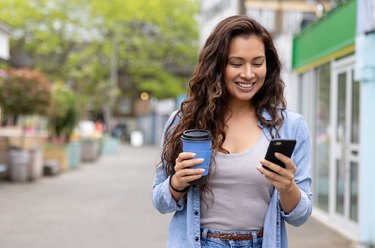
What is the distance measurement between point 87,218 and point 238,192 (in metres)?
6.95

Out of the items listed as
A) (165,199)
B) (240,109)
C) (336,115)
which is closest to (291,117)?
(240,109)

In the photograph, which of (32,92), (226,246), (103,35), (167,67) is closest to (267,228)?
(226,246)

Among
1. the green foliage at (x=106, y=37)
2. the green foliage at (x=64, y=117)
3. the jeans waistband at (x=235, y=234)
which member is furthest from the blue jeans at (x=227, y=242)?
the green foliage at (x=106, y=37)

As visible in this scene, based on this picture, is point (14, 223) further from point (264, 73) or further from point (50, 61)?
point (50, 61)

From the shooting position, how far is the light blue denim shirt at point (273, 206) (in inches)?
77.3

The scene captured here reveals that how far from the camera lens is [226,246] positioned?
198 cm

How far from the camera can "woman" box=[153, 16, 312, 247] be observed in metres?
1.97

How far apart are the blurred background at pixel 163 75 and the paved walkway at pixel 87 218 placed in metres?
0.74

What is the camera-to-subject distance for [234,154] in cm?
199

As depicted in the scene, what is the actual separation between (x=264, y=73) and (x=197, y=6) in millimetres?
43321

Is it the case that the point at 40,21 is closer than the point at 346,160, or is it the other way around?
the point at 346,160

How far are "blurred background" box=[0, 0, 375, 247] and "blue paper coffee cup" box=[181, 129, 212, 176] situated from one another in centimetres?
74

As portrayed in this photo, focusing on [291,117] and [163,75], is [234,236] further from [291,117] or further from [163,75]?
[163,75]

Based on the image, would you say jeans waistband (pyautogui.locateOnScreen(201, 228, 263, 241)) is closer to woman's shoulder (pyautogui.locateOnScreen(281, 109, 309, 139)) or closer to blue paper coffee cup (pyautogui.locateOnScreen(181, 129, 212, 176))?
blue paper coffee cup (pyautogui.locateOnScreen(181, 129, 212, 176))
